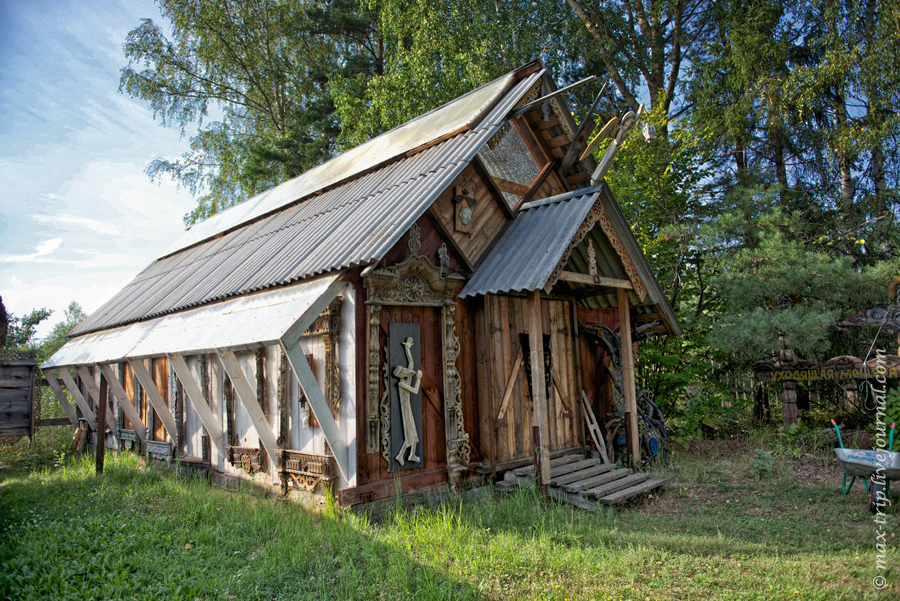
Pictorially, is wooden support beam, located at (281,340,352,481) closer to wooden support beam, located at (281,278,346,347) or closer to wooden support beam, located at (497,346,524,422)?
wooden support beam, located at (281,278,346,347)

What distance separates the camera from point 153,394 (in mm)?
9086

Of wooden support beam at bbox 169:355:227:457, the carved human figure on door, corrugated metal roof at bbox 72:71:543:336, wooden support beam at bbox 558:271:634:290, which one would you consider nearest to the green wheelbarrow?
wooden support beam at bbox 558:271:634:290

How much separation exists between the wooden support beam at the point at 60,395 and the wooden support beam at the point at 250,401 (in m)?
7.78

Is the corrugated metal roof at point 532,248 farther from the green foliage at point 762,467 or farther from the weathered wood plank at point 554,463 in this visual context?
the green foliage at point 762,467

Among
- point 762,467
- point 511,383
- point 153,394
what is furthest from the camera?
point 153,394

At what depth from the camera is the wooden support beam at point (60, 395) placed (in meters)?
12.1

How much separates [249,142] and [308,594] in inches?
959

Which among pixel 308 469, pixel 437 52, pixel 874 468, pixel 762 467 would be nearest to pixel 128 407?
pixel 308 469

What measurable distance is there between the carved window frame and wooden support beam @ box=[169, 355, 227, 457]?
3115mm

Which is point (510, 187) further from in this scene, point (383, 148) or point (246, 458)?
point (246, 458)

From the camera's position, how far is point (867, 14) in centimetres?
1316

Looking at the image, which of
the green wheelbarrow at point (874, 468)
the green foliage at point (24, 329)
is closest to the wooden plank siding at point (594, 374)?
the green wheelbarrow at point (874, 468)

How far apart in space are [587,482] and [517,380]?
1.74 meters

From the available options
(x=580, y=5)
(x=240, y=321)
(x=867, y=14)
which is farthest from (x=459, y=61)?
(x=240, y=321)
